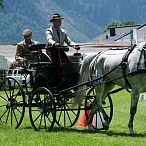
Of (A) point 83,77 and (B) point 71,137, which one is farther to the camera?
(A) point 83,77

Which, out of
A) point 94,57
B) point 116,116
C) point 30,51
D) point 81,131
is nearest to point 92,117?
point 81,131

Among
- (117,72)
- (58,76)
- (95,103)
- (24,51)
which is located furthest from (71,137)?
(24,51)

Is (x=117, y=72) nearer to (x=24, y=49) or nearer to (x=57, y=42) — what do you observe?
(x=57, y=42)

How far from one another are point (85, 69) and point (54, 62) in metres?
0.75

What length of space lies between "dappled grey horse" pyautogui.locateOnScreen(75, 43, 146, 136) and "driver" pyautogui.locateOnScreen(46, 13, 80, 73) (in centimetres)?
51

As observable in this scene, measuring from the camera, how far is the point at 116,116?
17.4 meters

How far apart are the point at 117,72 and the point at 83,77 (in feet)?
3.81

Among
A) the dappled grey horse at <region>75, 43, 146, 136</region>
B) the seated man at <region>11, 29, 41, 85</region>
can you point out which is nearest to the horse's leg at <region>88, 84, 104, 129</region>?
the dappled grey horse at <region>75, 43, 146, 136</region>

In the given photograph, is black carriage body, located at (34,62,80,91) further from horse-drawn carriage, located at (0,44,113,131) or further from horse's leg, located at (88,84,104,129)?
horse's leg, located at (88,84,104,129)

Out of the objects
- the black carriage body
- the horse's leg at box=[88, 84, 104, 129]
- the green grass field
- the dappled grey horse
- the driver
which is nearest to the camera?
the green grass field

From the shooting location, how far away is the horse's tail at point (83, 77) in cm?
1327

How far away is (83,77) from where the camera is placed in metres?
13.3

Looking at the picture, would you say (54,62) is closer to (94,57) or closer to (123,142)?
(94,57)

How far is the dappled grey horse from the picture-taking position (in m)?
11.9
